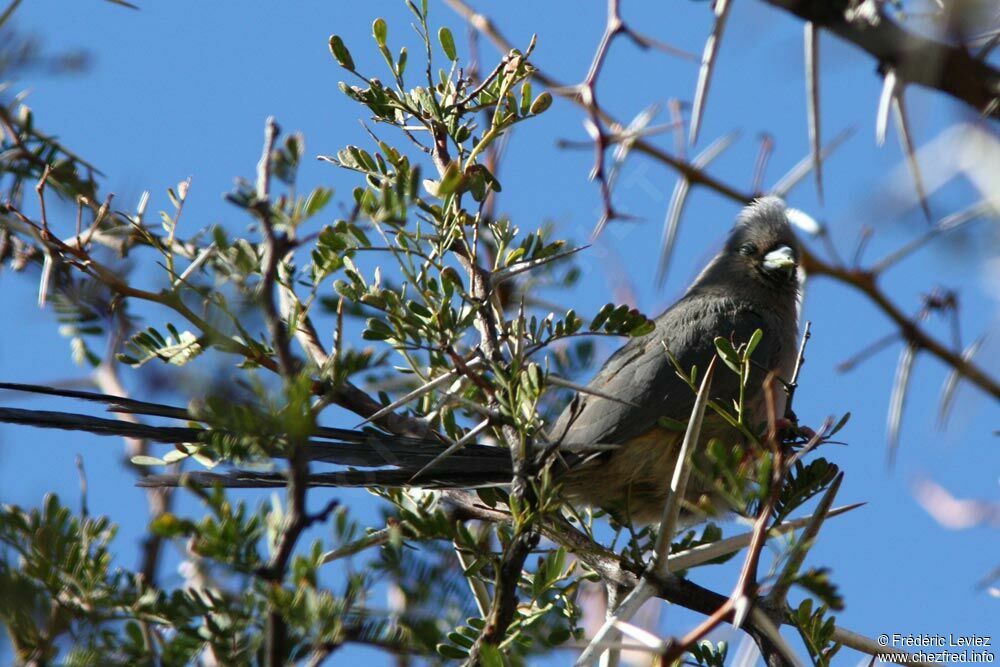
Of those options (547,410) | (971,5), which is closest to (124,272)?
(547,410)

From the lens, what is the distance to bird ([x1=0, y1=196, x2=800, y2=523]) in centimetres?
282

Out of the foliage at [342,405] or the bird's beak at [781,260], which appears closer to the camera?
the foliage at [342,405]

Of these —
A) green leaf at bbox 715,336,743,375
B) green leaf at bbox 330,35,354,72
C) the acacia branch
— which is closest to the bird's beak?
green leaf at bbox 715,336,743,375

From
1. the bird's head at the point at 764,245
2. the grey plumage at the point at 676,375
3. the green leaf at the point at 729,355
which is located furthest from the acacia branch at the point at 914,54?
the bird's head at the point at 764,245

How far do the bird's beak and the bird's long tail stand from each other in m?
2.07

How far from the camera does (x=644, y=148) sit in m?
2.62

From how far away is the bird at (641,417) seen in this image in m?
2.82

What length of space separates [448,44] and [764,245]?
9.04 ft

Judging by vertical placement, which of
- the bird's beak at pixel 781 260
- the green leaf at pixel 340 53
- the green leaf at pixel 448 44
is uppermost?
the bird's beak at pixel 781 260

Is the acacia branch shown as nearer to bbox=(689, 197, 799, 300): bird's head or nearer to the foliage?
the foliage

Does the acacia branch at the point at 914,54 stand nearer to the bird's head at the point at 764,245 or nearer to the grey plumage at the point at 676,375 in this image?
the grey plumage at the point at 676,375

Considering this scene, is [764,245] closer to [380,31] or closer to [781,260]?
[781,260]

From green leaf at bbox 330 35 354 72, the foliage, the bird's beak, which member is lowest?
the foliage

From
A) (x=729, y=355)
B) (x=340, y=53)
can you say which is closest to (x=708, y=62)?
(x=729, y=355)
